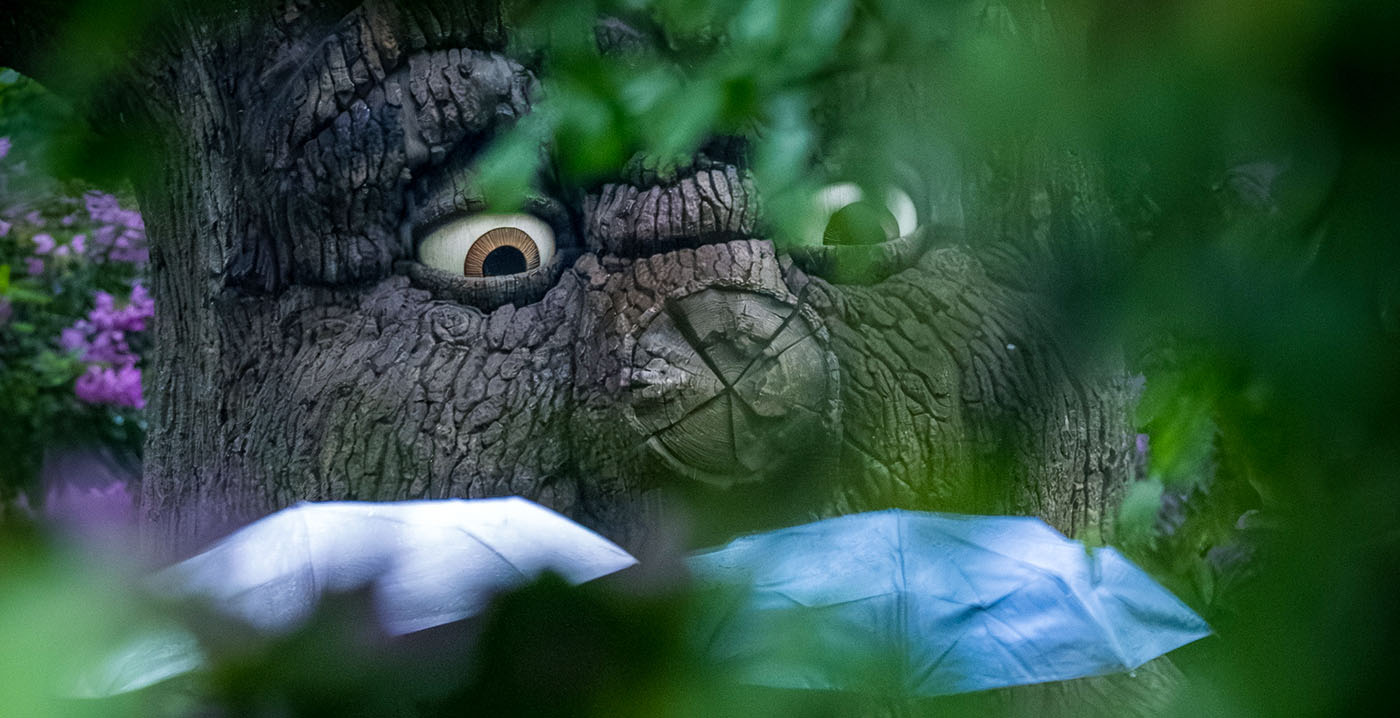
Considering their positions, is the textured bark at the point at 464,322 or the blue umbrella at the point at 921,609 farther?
the textured bark at the point at 464,322

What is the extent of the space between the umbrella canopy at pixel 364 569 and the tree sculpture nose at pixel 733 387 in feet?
3.95

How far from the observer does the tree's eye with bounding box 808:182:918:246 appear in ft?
3.56

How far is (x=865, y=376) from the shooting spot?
1.65m

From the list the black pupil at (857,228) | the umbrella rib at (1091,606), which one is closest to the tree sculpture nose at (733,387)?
the black pupil at (857,228)

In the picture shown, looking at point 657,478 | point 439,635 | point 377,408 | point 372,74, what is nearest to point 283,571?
point 439,635

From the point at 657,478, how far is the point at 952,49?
127cm

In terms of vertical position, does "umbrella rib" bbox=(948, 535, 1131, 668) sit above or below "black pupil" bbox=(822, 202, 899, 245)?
below

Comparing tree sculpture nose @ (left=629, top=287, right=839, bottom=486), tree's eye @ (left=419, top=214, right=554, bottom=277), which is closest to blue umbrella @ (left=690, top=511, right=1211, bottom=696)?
tree sculpture nose @ (left=629, top=287, right=839, bottom=486)

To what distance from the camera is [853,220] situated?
52.7 inches

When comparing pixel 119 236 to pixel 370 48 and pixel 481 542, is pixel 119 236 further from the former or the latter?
pixel 481 542

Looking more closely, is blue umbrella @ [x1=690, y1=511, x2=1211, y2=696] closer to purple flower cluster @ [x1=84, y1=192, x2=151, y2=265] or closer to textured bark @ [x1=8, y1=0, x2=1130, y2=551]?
textured bark @ [x1=8, y1=0, x2=1130, y2=551]

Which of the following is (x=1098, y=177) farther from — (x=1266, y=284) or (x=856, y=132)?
(x=856, y=132)

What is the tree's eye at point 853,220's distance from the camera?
1.09 m

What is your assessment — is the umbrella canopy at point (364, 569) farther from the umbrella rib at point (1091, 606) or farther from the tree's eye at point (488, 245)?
the tree's eye at point (488, 245)
